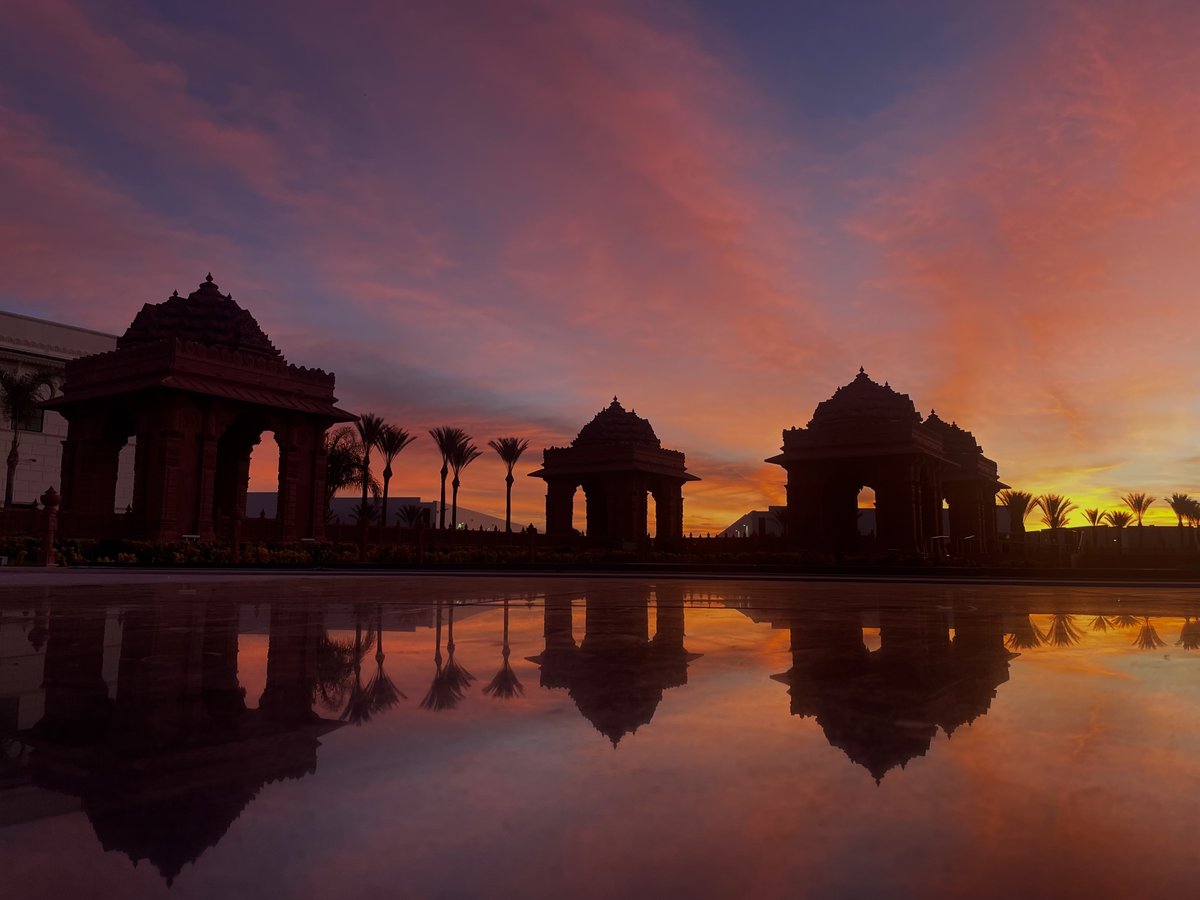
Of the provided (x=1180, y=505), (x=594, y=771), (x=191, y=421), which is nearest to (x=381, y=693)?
(x=594, y=771)

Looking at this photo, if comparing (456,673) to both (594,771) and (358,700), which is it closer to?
(358,700)

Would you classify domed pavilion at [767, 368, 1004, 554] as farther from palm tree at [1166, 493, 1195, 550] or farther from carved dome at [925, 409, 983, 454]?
palm tree at [1166, 493, 1195, 550]

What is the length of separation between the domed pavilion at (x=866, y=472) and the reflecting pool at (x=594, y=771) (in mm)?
36403

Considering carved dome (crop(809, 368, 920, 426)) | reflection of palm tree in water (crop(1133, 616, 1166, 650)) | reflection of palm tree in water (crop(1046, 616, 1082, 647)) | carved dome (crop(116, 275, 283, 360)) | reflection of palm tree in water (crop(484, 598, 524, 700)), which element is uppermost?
carved dome (crop(116, 275, 283, 360))

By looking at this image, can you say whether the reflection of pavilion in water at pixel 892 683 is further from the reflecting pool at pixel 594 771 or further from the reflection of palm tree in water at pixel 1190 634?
the reflection of palm tree in water at pixel 1190 634

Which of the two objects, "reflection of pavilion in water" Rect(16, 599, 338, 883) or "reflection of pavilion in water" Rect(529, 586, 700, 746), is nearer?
"reflection of pavilion in water" Rect(16, 599, 338, 883)

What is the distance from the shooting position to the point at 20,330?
55.0m

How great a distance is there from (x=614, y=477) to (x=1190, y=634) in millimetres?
44021

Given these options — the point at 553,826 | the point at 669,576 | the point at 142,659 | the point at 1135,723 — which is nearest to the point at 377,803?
the point at 553,826

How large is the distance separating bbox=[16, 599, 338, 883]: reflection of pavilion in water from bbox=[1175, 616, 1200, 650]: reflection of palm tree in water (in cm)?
628

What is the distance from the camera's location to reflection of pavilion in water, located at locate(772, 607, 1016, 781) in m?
2.99

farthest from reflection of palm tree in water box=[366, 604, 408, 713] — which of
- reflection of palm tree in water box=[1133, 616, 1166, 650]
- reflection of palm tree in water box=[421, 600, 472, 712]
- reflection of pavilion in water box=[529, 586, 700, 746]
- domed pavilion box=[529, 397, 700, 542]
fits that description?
domed pavilion box=[529, 397, 700, 542]

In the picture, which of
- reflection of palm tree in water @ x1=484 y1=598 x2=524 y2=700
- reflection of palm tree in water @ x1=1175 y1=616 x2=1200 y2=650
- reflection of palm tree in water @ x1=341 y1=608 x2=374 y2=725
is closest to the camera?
reflection of palm tree in water @ x1=341 y1=608 x2=374 y2=725

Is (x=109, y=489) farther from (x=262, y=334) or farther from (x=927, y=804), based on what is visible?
(x=927, y=804)
